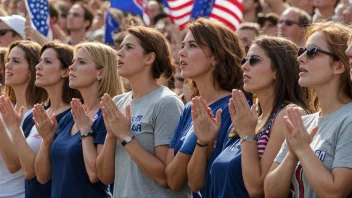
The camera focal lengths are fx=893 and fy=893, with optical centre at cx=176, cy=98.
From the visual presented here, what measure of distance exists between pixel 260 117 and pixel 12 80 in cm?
325

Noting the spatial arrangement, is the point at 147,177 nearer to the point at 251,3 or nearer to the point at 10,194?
the point at 10,194

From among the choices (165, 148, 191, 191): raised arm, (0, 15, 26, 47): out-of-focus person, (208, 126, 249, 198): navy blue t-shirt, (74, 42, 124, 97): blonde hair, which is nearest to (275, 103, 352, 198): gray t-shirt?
(208, 126, 249, 198): navy blue t-shirt

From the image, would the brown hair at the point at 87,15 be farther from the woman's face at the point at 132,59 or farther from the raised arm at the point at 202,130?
the raised arm at the point at 202,130

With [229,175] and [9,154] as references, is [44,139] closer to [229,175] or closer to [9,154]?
[9,154]

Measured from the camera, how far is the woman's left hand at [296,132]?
16.7 ft

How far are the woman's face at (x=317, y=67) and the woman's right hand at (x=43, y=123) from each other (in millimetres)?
2790

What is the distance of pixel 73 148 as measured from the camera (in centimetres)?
715

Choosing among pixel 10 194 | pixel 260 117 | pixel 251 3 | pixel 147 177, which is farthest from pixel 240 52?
pixel 251 3

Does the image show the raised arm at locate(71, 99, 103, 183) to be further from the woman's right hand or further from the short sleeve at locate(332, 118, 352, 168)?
the short sleeve at locate(332, 118, 352, 168)

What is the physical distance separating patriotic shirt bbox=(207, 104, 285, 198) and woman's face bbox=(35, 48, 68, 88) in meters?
2.56

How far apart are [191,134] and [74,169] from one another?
4.28 feet

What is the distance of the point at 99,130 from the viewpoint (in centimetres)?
709

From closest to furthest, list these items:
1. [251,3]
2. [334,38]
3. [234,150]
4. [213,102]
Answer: [334,38] < [234,150] < [213,102] < [251,3]

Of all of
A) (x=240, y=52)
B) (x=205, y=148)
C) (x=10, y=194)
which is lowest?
(x=10, y=194)
